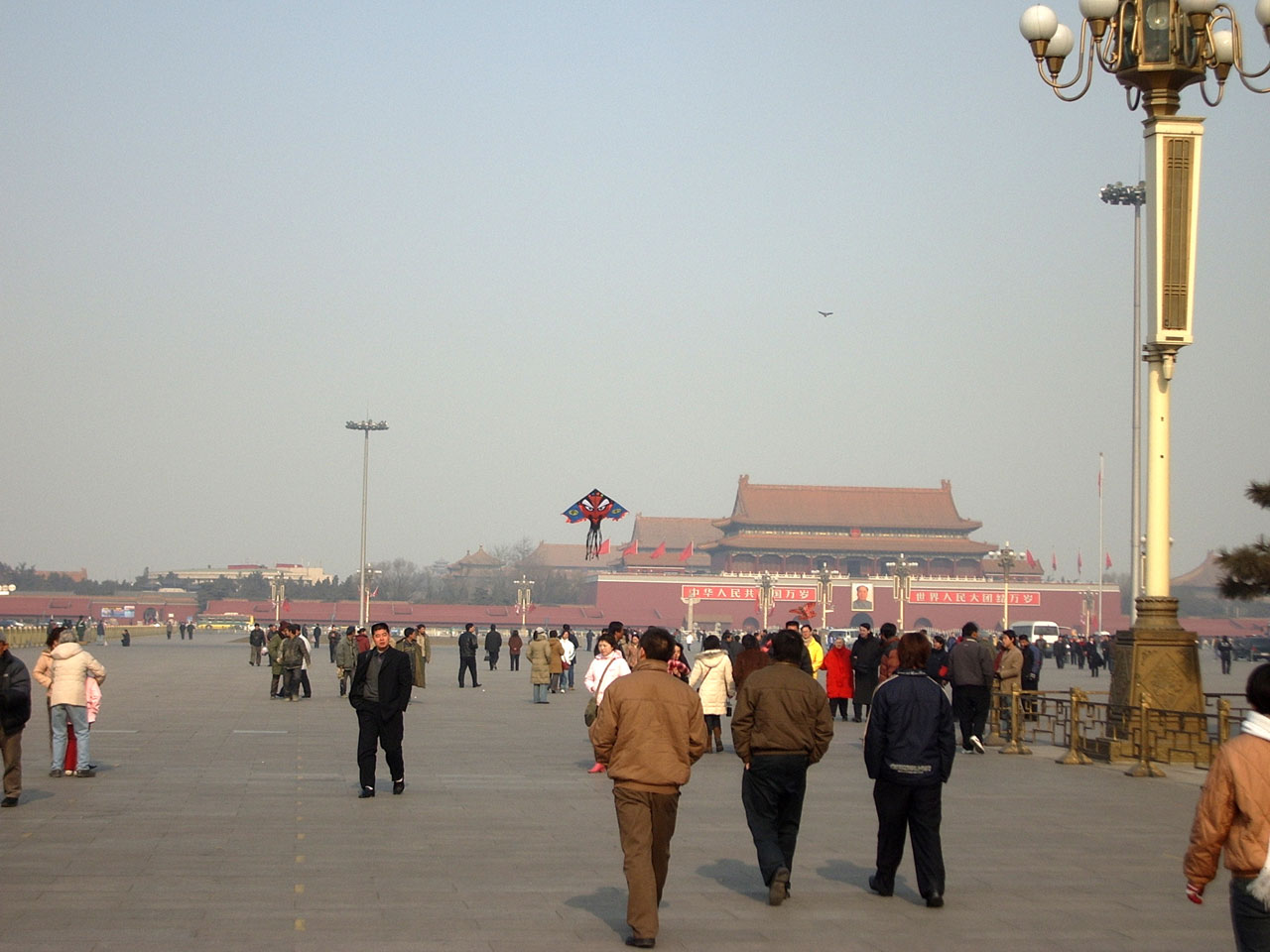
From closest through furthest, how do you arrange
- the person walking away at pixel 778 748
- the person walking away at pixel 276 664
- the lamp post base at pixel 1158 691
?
the person walking away at pixel 778 748, the lamp post base at pixel 1158 691, the person walking away at pixel 276 664

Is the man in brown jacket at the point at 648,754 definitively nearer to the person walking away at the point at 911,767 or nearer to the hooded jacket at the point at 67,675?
the person walking away at the point at 911,767

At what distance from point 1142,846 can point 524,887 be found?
11.7ft

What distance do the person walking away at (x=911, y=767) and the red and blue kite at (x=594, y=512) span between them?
18241 millimetres

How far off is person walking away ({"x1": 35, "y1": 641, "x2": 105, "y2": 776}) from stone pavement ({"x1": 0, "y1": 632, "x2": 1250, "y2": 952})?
0.94 ft

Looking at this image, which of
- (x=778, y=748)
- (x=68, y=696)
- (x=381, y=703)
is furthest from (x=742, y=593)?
(x=778, y=748)

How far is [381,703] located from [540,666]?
1091 centimetres

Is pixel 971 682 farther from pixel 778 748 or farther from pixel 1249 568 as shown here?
pixel 778 748

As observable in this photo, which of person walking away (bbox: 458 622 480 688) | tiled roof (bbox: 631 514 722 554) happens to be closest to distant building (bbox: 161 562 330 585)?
tiled roof (bbox: 631 514 722 554)

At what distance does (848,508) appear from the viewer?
90125mm

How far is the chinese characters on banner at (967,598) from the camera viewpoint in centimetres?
8181

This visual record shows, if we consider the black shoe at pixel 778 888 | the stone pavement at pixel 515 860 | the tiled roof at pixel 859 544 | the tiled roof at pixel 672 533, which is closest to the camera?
the stone pavement at pixel 515 860

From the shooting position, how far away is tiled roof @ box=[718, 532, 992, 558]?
87750 millimetres

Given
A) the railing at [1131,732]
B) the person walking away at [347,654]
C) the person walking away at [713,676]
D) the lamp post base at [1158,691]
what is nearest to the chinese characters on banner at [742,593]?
the person walking away at [347,654]

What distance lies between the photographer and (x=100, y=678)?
10906 mm
